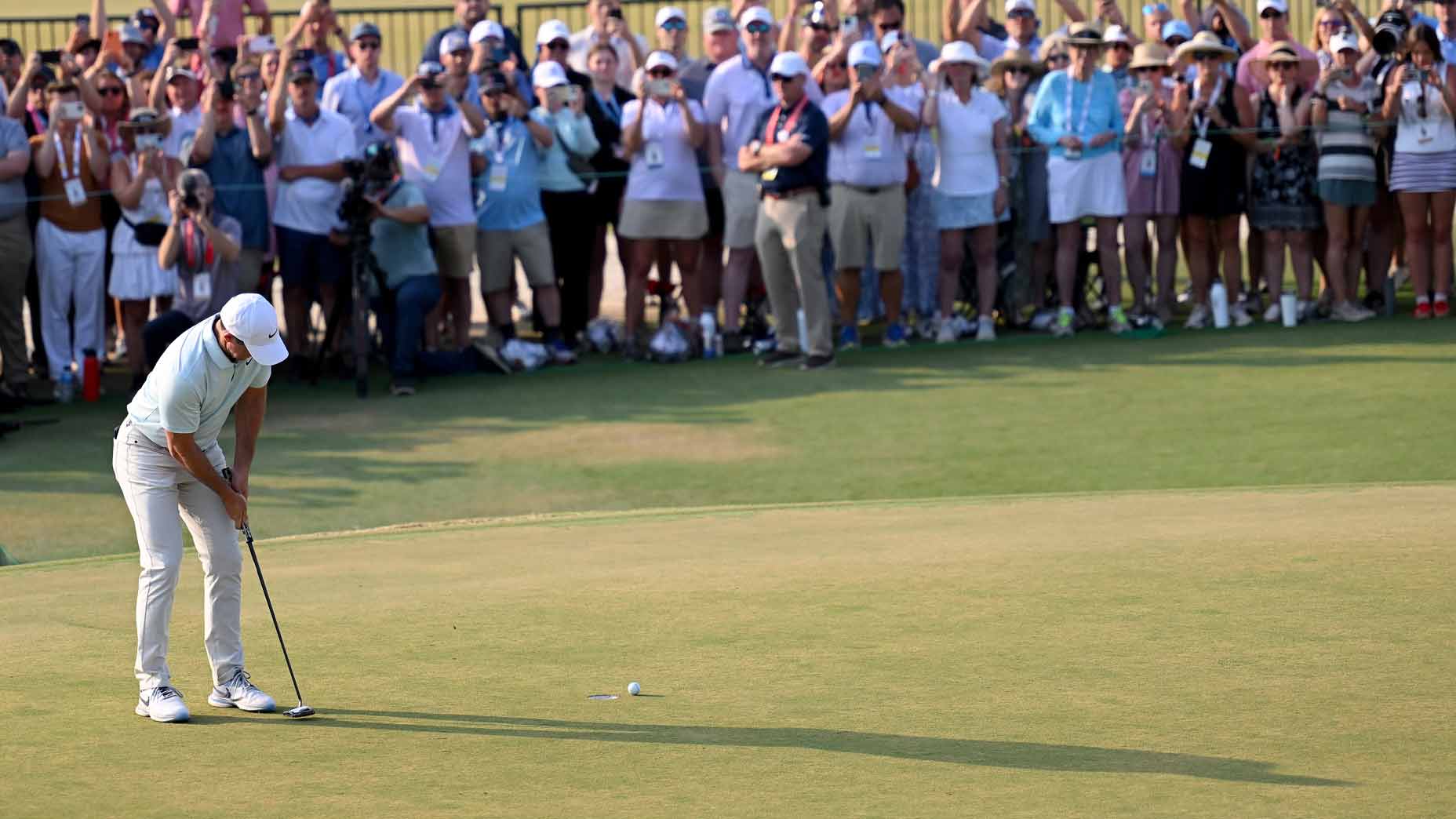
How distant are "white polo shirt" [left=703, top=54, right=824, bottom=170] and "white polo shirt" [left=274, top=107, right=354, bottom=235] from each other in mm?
2896

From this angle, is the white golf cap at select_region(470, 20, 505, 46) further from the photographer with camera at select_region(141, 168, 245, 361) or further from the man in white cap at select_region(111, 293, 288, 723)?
the man in white cap at select_region(111, 293, 288, 723)

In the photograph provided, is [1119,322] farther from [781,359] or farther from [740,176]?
[740,176]

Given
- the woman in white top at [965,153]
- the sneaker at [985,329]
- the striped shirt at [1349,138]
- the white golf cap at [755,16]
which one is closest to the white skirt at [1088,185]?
the woman in white top at [965,153]

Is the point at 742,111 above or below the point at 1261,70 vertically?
below

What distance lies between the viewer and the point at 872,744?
20.3 ft

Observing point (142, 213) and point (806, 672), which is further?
point (142, 213)

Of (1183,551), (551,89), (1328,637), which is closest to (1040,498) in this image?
(1183,551)

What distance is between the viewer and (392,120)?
15.0 meters

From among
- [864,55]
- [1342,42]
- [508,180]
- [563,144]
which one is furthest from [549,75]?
[1342,42]

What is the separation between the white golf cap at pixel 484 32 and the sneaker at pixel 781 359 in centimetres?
341

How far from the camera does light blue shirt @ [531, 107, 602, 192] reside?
51.9 feet

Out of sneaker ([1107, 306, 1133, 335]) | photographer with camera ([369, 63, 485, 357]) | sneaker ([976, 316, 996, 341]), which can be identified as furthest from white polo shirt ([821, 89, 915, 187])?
photographer with camera ([369, 63, 485, 357])

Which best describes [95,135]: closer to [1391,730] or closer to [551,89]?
[551,89]

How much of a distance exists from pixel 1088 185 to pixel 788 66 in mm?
2766
